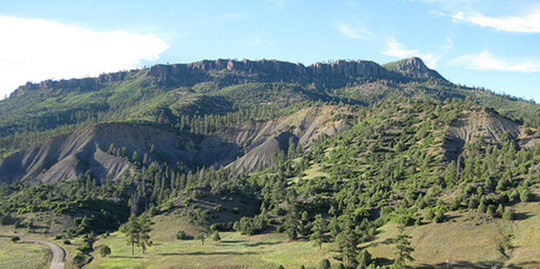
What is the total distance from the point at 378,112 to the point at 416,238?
124573 mm

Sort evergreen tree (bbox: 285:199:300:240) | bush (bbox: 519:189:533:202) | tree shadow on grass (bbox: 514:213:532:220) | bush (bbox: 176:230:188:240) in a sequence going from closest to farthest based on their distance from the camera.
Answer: tree shadow on grass (bbox: 514:213:532:220) < bush (bbox: 519:189:533:202) < evergreen tree (bbox: 285:199:300:240) < bush (bbox: 176:230:188:240)

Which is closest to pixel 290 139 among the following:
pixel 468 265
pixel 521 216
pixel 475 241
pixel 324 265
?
pixel 521 216

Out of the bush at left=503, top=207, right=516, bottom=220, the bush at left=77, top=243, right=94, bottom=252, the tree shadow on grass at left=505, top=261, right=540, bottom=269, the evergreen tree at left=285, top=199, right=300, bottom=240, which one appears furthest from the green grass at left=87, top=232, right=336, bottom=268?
the bush at left=503, top=207, right=516, bottom=220

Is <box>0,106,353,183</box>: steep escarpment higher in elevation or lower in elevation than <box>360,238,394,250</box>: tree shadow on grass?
higher

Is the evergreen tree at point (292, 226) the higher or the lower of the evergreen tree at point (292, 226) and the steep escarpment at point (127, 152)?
the lower

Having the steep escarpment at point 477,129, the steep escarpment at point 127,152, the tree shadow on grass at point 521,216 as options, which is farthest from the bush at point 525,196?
the steep escarpment at point 127,152

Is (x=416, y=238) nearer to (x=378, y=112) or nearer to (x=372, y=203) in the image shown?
(x=372, y=203)

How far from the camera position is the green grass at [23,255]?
61.1m

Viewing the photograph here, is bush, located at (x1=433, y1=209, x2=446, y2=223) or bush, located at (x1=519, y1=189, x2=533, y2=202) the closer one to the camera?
bush, located at (x1=519, y1=189, x2=533, y2=202)

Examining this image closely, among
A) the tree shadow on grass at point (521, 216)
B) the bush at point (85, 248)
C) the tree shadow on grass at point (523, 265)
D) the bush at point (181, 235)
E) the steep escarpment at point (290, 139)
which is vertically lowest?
the bush at point (85, 248)

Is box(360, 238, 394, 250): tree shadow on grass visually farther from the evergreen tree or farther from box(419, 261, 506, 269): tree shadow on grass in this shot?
the evergreen tree

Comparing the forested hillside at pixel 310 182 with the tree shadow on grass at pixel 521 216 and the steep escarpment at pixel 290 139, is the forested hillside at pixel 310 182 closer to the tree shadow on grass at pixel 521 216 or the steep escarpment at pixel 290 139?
the tree shadow on grass at pixel 521 216

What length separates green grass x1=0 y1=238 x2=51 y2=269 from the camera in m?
61.1

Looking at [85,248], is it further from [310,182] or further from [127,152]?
[127,152]
